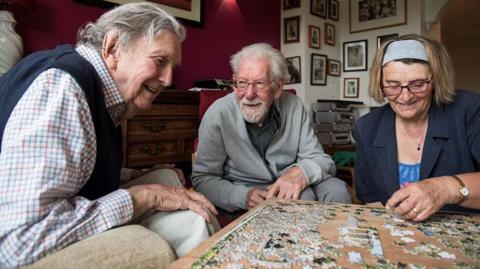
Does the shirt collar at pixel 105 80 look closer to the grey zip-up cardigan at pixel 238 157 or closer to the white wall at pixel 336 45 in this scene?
the grey zip-up cardigan at pixel 238 157

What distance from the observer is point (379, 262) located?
821 millimetres

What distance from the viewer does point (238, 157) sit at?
6.61 feet

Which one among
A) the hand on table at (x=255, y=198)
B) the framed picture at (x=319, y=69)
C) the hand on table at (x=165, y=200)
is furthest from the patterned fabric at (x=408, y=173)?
the framed picture at (x=319, y=69)

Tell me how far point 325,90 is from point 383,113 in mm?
3732

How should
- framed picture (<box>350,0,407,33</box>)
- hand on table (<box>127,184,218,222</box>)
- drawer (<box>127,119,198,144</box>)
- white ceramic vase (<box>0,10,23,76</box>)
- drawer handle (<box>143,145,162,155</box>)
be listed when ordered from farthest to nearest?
framed picture (<box>350,0,407,33</box>), drawer handle (<box>143,145,162,155</box>), drawer (<box>127,119,198,144</box>), white ceramic vase (<box>0,10,23,76</box>), hand on table (<box>127,184,218,222</box>)

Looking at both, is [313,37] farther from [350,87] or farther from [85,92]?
[85,92]

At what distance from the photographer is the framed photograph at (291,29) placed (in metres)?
5.02

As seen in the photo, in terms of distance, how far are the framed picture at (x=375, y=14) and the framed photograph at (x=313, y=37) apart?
727 mm

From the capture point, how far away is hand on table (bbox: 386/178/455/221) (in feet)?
3.71

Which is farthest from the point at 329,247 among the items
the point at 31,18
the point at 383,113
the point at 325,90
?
the point at 325,90

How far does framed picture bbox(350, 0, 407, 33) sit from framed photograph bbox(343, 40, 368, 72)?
216mm

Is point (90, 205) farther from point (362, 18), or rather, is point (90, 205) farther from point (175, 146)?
point (362, 18)

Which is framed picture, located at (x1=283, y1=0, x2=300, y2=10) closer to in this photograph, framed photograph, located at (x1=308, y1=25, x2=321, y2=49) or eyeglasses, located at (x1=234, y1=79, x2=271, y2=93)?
framed photograph, located at (x1=308, y1=25, x2=321, y2=49)

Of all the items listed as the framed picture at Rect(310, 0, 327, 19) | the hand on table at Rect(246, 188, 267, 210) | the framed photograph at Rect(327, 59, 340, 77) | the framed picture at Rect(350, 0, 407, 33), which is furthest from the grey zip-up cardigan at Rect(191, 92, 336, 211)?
the framed picture at Rect(350, 0, 407, 33)
